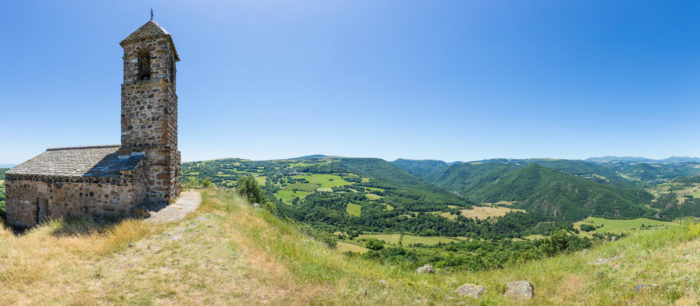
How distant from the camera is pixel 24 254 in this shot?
5668mm

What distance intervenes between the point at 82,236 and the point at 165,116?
5.12 metres


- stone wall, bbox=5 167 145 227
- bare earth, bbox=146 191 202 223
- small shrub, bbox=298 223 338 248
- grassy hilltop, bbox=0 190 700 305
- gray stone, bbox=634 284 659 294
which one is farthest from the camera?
small shrub, bbox=298 223 338 248

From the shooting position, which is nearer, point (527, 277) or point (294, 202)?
point (527, 277)

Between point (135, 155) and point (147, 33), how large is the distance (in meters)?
5.38

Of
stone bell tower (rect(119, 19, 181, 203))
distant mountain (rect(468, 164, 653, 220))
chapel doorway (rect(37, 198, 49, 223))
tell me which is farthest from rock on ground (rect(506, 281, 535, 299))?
distant mountain (rect(468, 164, 653, 220))

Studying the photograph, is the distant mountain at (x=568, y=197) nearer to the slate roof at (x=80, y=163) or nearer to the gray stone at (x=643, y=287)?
the gray stone at (x=643, y=287)

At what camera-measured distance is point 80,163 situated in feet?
32.8

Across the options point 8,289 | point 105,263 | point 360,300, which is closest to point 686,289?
point 360,300

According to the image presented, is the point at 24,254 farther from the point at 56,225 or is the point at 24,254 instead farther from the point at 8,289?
the point at 56,225

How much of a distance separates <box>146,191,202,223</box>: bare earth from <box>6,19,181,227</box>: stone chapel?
550mm

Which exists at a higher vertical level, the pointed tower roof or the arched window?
the pointed tower roof

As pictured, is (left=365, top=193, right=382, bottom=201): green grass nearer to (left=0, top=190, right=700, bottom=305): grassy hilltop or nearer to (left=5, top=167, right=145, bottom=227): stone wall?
(left=5, top=167, right=145, bottom=227): stone wall

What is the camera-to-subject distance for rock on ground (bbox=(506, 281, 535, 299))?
575cm

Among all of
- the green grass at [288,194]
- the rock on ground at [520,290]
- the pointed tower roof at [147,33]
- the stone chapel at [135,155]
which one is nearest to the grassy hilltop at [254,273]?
the rock on ground at [520,290]
